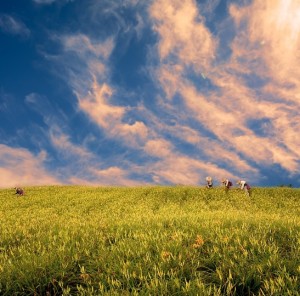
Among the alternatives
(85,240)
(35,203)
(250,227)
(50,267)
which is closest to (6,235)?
(85,240)

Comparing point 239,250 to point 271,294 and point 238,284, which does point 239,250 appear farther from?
point 271,294

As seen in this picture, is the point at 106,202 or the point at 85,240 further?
the point at 106,202

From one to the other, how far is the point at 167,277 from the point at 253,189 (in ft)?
97.9

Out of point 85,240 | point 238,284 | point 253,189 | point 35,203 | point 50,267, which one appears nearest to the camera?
point 238,284

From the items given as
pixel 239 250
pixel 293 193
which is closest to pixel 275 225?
pixel 239 250

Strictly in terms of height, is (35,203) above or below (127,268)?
above

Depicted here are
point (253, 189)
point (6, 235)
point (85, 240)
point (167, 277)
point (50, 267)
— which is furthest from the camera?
point (253, 189)

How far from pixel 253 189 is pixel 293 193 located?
3915mm

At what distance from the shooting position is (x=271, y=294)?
190 inches

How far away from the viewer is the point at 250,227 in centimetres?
935

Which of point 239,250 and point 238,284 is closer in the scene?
point 238,284

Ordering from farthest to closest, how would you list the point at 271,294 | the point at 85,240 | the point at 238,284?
the point at 85,240, the point at 238,284, the point at 271,294

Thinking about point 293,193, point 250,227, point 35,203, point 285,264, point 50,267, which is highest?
point 293,193

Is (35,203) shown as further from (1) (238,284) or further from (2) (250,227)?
(1) (238,284)
